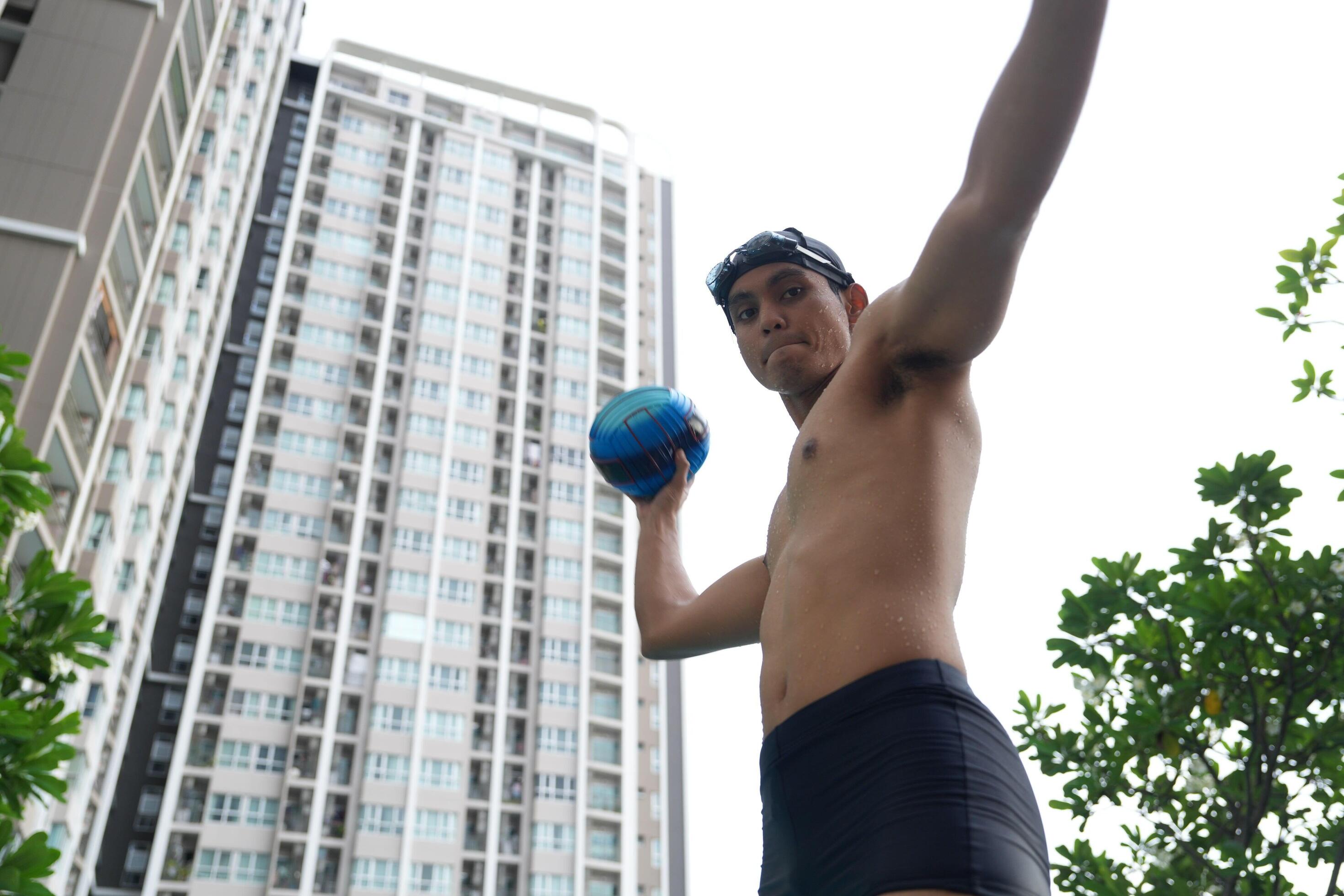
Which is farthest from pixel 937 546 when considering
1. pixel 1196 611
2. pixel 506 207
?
pixel 506 207

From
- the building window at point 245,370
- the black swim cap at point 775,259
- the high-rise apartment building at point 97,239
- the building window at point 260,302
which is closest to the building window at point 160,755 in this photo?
the high-rise apartment building at point 97,239

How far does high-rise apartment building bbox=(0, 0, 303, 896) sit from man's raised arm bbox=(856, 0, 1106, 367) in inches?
756

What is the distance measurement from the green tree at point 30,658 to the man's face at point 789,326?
3.92 metres

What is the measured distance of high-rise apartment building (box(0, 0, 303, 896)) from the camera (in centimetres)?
1808

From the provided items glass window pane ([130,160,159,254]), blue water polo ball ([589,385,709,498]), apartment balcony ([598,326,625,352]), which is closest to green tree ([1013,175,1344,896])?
blue water polo ball ([589,385,709,498])

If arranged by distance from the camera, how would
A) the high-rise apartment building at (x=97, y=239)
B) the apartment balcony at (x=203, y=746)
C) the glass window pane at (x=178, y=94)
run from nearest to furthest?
the high-rise apartment building at (x=97, y=239) → the glass window pane at (x=178, y=94) → the apartment balcony at (x=203, y=746)

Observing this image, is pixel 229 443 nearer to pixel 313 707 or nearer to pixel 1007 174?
pixel 313 707

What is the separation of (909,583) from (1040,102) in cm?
82

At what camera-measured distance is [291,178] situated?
228 ft

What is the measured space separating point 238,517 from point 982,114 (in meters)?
60.3

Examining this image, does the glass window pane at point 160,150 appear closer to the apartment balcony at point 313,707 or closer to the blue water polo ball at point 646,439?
the blue water polo ball at point 646,439

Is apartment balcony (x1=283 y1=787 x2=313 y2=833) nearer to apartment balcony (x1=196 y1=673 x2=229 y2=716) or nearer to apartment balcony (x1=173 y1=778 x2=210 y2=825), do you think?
apartment balcony (x1=173 y1=778 x2=210 y2=825)

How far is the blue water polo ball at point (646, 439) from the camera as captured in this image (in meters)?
3.01

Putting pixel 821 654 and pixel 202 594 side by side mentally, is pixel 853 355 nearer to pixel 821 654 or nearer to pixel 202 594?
pixel 821 654
